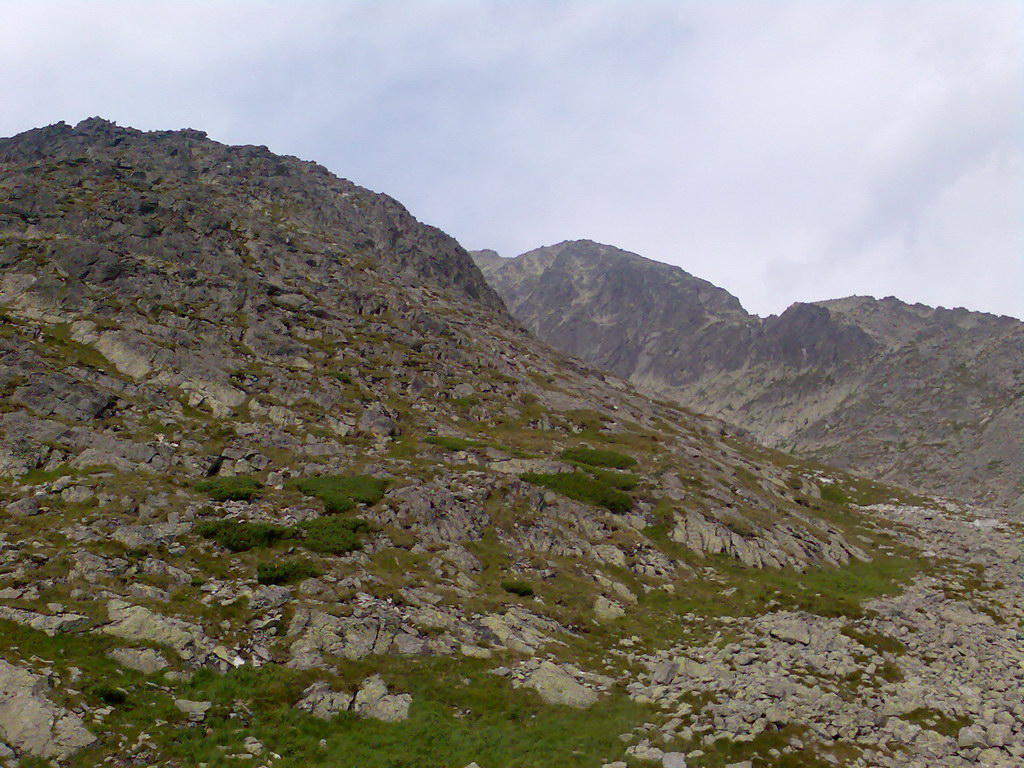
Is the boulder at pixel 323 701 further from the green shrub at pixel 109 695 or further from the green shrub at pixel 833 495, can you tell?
the green shrub at pixel 833 495

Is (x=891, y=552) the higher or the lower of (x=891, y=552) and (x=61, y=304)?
the lower

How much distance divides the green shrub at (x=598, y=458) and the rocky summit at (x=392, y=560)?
23 centimetres

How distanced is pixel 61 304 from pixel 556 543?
53553 mm

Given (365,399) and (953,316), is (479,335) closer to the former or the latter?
(365,399)

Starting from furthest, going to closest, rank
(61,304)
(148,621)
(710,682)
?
(61,304) < (710,682) < (148,621)

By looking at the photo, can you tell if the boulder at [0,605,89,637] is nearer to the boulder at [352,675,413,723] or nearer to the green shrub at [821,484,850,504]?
the boulder at [352,675,413,723]

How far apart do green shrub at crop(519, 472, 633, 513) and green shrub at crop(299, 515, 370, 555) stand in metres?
16.2

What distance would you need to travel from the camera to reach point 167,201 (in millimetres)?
81812

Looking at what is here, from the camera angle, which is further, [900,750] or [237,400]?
[237,400]

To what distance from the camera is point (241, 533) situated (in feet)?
98.8

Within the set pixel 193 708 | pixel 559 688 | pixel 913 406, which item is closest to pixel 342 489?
pixel 193 708

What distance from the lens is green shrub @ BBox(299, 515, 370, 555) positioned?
3123 cm

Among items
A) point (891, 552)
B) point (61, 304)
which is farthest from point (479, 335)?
point (891, 552)

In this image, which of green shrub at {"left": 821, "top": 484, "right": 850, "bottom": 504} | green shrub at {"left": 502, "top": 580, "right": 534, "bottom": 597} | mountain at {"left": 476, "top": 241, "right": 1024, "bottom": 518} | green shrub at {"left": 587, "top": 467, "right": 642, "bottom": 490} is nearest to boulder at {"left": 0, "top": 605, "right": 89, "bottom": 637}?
green shrub at {"left": 502, "top": 580, "right": 534, "bottom": 597}
